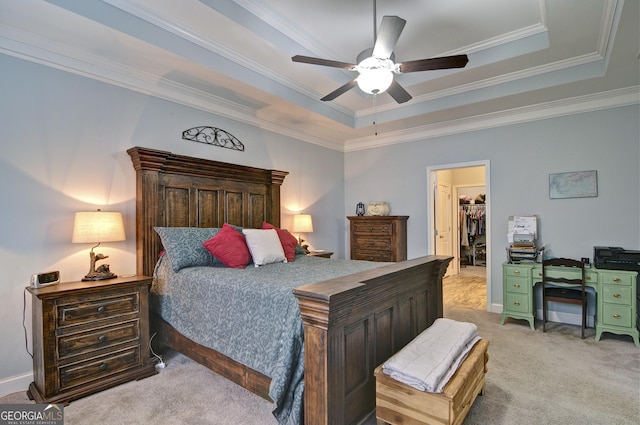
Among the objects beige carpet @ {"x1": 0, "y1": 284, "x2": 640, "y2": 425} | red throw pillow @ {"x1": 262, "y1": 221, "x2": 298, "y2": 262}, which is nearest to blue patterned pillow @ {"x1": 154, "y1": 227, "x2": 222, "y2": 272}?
red throw pillow @ {"x1": 262, "y1": 221, "x2": 298, "y2": 262}

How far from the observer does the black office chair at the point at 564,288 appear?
329 cm

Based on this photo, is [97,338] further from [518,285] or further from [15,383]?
[518,285]

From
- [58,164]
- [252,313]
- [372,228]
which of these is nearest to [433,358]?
[252,313]

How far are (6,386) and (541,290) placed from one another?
16.8 feet

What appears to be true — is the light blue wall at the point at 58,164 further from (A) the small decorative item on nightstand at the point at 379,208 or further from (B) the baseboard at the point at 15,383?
(A) the small decorative item on nightstand at the point at 379,208

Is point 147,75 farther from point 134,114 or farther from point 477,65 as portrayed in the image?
point 477,65

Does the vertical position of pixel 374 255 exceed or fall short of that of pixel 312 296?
it falls short

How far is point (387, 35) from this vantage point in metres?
2.11

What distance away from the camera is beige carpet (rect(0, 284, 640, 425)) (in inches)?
76.2

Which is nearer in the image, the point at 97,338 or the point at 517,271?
the point at 97,338

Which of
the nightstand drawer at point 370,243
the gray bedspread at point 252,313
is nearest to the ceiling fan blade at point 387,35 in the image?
the gray bedspread at point 252,313

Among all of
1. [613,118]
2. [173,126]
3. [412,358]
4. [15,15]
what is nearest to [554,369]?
[412,358]

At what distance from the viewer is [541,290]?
12.3 feet

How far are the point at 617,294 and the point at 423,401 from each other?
294cm
